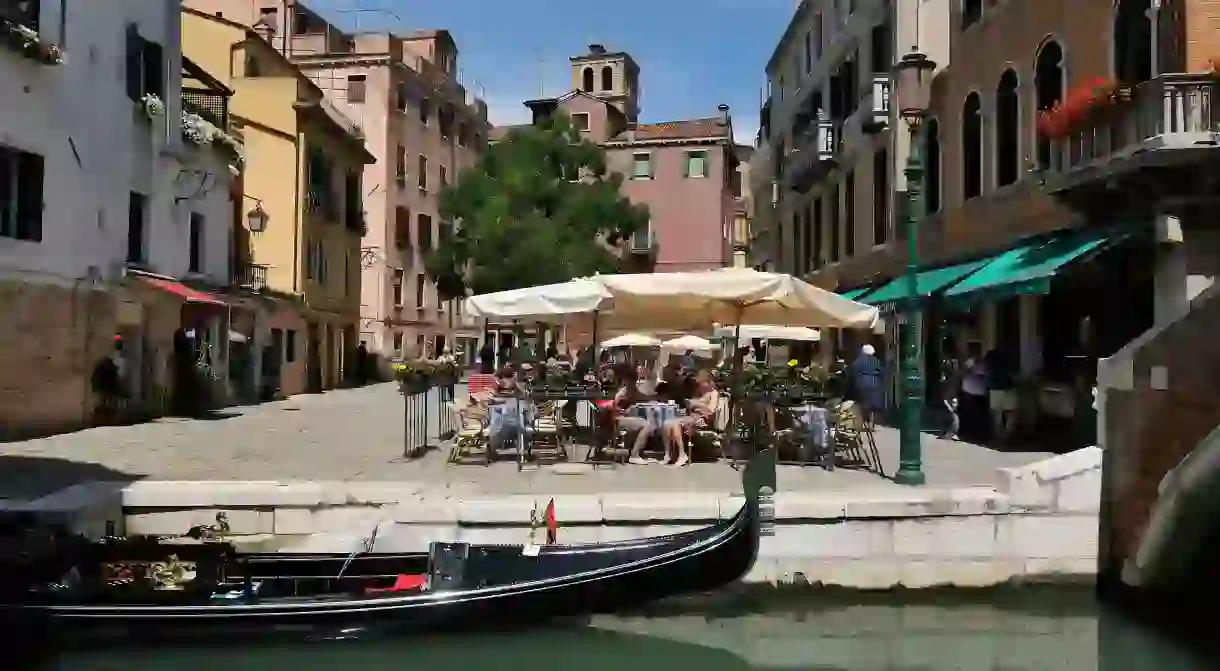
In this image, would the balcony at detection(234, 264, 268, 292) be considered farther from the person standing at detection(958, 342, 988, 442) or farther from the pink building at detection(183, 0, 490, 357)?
the person standing at detection(958, 342, 988, 442)

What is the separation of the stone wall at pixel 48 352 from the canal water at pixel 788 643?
955 centimetres

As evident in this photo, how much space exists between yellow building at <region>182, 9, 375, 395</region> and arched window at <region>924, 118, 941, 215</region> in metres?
16.1

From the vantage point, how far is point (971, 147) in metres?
18.5

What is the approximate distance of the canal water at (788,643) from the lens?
772 cm

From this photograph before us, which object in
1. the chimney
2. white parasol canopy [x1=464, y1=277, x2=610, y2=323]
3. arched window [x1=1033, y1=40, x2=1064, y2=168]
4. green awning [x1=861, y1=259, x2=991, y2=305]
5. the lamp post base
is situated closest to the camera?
the lamp post base

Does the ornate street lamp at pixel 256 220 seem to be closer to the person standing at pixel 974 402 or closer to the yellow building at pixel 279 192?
the yellow building at pixel 279 192

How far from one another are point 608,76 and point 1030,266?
4751 cm

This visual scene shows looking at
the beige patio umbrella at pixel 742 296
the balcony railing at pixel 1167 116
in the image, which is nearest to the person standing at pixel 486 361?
the beige patio umbrella at pixel 742 296

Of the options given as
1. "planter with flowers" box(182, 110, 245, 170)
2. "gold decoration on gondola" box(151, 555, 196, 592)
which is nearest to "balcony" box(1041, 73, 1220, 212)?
"gold decoration on gondola" box(151, 555, 196, 592)

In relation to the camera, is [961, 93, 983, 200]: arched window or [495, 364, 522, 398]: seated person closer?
[495, 364, 522, 398]: seated person

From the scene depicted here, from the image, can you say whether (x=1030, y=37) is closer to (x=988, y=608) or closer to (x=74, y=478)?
(x=988, y=608)

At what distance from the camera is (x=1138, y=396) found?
30.4 ft

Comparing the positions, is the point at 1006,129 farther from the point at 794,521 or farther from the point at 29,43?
the point at 29,43

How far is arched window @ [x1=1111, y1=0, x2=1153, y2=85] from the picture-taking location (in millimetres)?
12930
